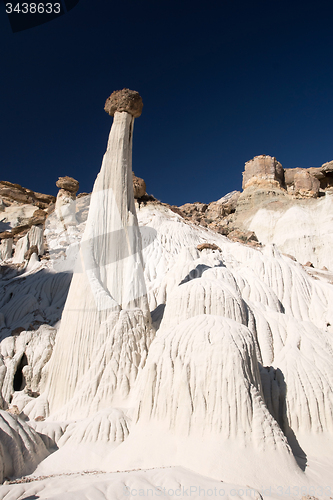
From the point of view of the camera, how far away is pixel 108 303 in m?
9.67

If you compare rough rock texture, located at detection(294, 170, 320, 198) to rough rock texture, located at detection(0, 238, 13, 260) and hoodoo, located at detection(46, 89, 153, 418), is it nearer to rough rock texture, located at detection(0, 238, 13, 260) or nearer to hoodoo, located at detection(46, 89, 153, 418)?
hoodoo, located at detection(46, 89, 153, 418)

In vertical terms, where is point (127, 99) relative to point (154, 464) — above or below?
above

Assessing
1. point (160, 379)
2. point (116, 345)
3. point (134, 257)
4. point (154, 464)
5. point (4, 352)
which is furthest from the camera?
point (4, 352)

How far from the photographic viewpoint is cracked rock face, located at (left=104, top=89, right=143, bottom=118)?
40.5ft

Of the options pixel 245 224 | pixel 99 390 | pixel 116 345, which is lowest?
pixel 99 390

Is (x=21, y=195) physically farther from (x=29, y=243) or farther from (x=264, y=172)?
(x=264, y=172)

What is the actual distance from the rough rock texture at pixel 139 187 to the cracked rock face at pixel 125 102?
598 inches

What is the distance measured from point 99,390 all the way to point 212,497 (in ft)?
14.6

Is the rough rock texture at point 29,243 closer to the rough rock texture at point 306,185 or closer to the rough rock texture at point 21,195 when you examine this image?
the rough rock texture at point 21,195

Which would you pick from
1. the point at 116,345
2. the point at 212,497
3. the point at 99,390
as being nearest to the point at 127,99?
the point at 116,345

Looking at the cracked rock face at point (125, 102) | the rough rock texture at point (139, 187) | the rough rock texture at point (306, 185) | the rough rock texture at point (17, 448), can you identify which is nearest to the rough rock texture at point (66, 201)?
the rough rock texture at point (139, 187)

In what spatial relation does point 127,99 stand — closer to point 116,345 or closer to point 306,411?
point 116,345

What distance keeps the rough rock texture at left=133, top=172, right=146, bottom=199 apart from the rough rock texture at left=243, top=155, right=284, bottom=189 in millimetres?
16108

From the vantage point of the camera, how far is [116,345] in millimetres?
8766
